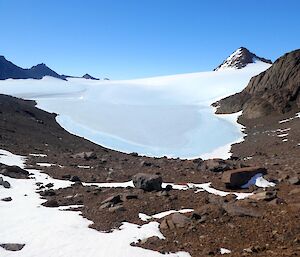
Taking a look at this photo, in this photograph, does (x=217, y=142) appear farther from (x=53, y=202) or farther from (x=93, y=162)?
(x=53, y=202)

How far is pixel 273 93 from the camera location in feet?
230

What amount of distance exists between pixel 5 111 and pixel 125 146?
16.2 m

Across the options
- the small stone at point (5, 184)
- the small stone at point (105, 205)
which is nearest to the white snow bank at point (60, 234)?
the small stone at point (105, 205)

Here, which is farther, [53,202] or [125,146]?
[125,146]

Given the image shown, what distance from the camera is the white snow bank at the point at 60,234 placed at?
36.6 feet

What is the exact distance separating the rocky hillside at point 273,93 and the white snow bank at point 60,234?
178 ft

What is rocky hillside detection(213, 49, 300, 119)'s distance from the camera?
65688 mm

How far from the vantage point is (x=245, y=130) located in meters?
58.2

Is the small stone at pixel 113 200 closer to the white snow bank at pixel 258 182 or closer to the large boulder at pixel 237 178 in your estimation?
the large boulder at pixel 237 178

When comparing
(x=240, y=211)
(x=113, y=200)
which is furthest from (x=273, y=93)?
(x=240, y=211)

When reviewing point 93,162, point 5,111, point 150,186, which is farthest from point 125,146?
point 150,186

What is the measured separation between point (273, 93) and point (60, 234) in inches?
2468

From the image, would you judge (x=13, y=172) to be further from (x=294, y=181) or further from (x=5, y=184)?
(x=294, y=181)

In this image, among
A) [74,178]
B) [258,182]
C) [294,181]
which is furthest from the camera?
[74,178]
